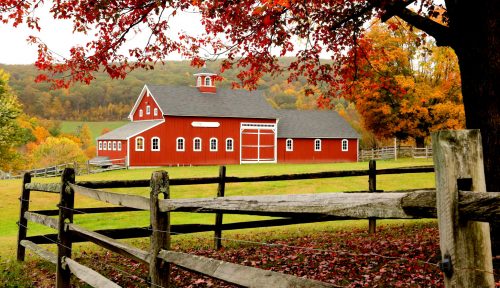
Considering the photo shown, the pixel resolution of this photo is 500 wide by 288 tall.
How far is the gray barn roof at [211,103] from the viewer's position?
175 ft

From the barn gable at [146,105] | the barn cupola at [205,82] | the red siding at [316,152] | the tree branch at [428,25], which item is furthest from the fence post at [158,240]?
the barn cupola at [205,82]

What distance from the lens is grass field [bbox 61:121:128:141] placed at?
5340 inches

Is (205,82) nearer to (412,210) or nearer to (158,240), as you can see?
(158,240)

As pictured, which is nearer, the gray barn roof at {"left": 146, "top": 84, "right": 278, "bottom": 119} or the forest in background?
the forest in background

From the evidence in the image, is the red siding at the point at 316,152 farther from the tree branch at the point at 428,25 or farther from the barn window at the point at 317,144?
the tree branch at the point at 428,25

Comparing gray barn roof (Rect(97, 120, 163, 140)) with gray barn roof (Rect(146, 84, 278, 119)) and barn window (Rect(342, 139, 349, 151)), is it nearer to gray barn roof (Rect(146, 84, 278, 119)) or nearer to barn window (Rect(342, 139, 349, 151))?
gray barn roof (Rect(146, 84, 278, 119))

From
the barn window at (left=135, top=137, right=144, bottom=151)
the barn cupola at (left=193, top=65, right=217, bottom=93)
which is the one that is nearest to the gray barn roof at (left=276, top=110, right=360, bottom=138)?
the barn cupola at (left=193, top=65, right=217, bottom=93)

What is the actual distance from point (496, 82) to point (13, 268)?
925cm

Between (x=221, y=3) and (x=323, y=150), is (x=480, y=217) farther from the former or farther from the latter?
(x=323, y=150)

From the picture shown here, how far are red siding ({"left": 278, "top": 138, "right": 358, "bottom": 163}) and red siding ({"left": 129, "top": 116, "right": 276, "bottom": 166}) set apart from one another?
196 inches

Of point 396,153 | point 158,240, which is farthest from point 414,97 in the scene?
point 158,240

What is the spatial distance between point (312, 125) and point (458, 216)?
193ft

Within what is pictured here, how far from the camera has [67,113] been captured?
150125mm

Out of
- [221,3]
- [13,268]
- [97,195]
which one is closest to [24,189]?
[13,268]
